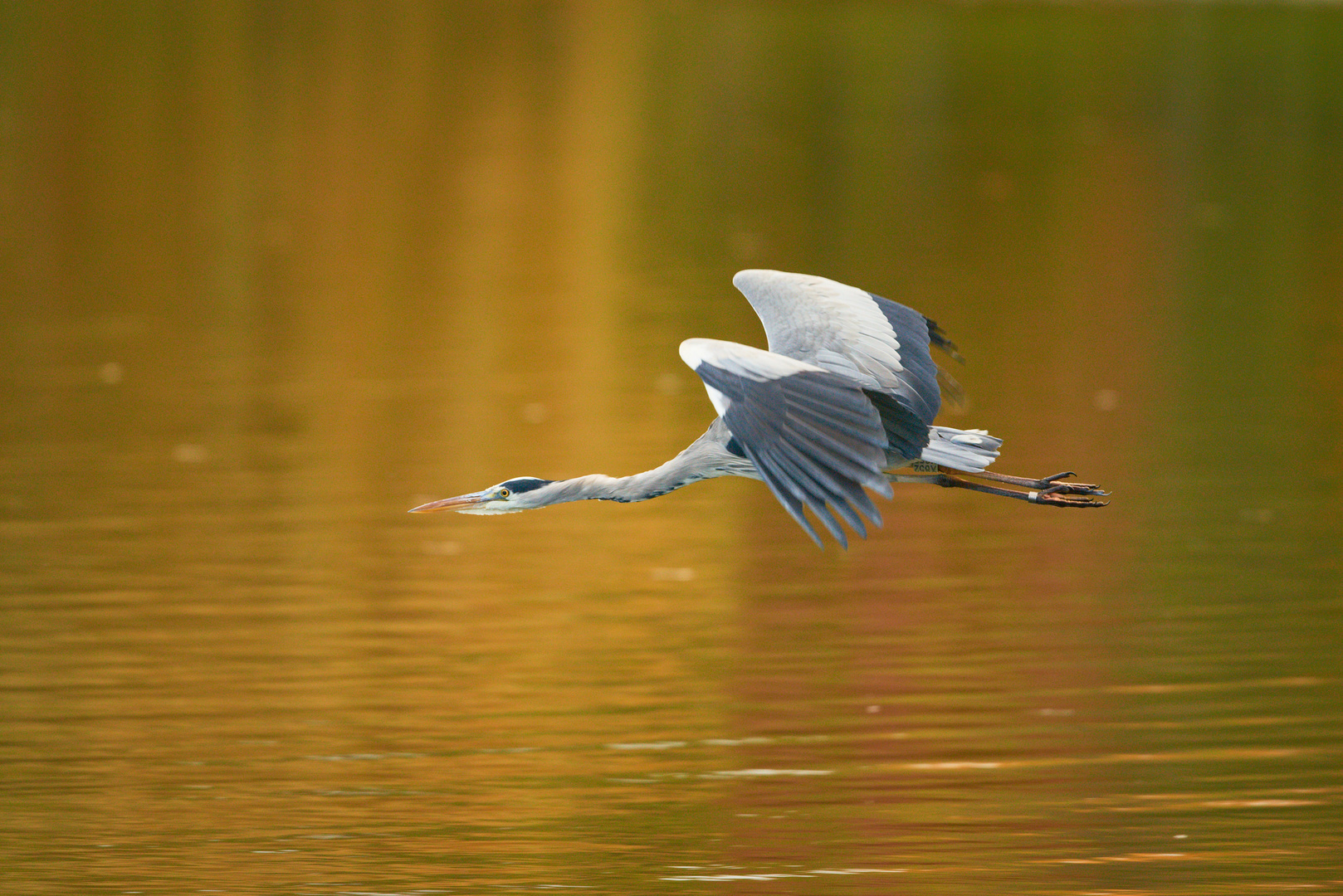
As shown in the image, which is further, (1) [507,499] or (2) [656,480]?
(1) [507,499]

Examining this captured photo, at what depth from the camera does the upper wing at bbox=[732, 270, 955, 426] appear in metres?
9.26

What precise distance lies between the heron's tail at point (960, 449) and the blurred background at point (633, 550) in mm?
1526

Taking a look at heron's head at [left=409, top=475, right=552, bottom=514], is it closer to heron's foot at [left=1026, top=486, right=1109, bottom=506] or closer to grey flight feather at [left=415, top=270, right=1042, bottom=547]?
grey flight feather at [left=415, top=270, right=1042, bottom=547]

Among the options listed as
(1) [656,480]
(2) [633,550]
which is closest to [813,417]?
(1) [656,480]

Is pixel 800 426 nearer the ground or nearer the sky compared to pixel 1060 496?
nearer the sky

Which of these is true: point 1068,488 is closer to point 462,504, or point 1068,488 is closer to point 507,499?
point 507,499

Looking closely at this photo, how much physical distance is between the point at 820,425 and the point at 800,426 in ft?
0.24

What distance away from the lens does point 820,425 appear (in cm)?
810

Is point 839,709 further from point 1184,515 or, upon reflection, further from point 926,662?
point 1184,515

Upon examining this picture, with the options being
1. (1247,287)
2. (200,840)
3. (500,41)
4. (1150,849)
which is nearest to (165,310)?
(1247,287)

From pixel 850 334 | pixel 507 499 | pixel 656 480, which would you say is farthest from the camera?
pixel 850 334

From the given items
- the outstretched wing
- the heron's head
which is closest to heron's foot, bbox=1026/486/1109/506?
the outstretched wing

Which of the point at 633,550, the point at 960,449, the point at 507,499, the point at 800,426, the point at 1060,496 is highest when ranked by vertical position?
the point at 800,426

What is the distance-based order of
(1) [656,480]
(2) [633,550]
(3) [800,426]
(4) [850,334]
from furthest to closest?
(2) [633,550] < (4) [850,334] < (1) [656,480] < (3) [800,426]
